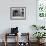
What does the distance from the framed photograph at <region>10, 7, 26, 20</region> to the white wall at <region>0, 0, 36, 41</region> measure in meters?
0.14

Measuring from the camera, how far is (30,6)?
7043mm

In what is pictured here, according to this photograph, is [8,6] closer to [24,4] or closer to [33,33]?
[24,4]

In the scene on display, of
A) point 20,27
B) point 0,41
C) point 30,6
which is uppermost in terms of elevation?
point 30,6

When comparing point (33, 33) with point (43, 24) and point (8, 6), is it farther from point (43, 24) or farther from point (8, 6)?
point (8, 6)

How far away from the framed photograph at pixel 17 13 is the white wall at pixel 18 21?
0.14 meters

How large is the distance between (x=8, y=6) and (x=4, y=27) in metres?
0.97

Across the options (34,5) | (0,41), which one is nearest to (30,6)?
(34,5)

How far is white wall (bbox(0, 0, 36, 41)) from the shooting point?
7012 millimetres

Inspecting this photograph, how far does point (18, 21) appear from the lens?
7.07 metres

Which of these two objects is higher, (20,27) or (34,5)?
(34,5)

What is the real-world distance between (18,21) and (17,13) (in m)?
0.37

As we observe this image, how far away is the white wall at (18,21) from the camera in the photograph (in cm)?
701

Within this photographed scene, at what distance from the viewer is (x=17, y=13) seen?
23.1ft

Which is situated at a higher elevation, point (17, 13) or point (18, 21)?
point (17, 13)
